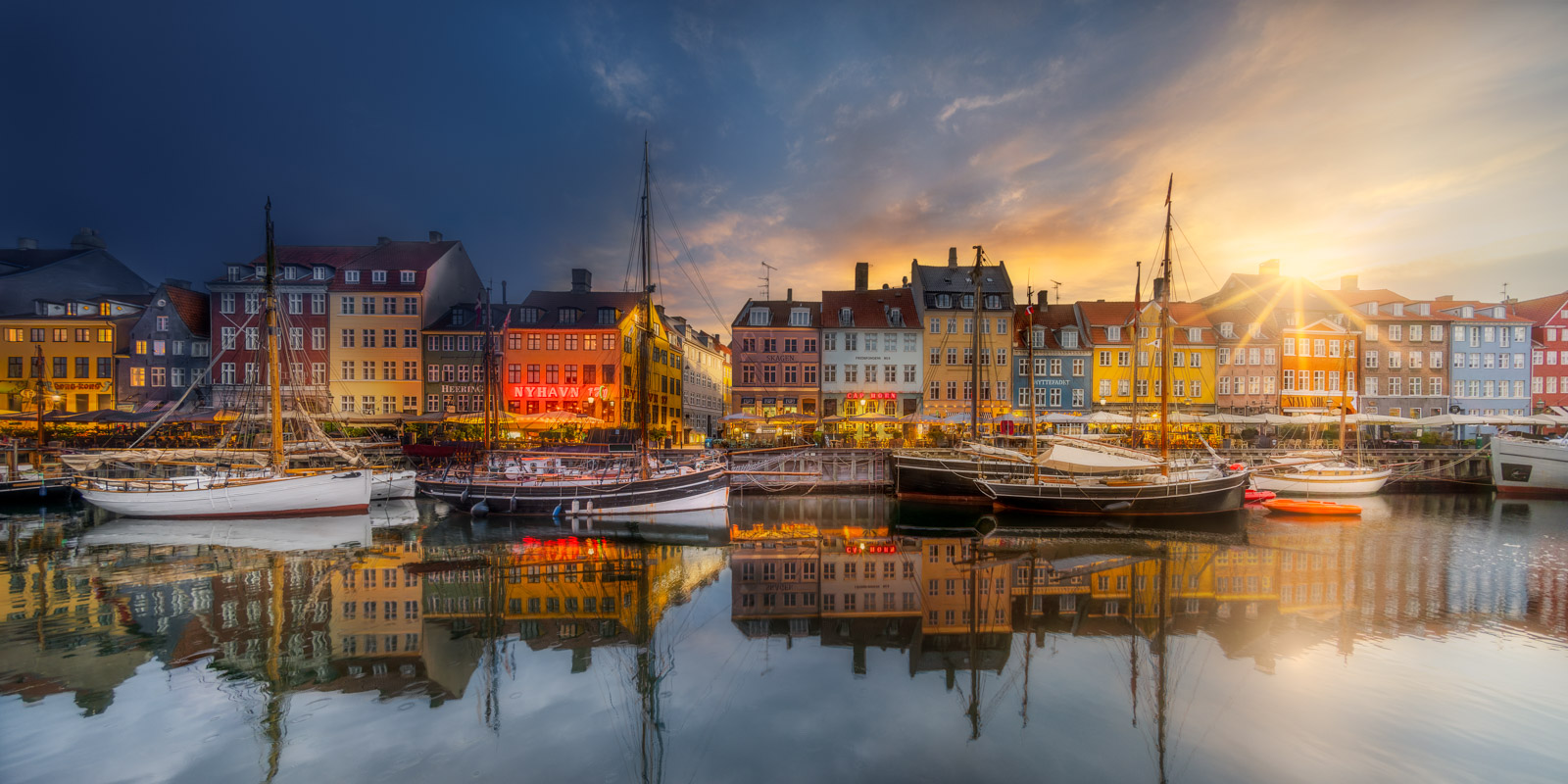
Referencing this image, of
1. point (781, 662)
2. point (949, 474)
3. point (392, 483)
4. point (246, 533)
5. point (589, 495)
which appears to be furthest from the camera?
point (392, 483)

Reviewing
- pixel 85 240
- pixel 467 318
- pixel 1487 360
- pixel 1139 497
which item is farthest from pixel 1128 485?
pixel 85 240

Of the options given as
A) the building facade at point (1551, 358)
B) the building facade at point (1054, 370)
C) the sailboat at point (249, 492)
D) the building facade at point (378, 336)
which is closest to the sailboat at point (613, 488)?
the sailboat at point (249, 492)

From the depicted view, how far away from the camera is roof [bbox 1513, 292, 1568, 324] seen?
51906 millimetres

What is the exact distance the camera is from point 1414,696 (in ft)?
31.2

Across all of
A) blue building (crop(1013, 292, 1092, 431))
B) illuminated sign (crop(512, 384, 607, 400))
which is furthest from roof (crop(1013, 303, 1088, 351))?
illuminated sign (crop(512, 384, 607, 400))

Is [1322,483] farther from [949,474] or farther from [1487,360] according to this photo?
[1487,360]

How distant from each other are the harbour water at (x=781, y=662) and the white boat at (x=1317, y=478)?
1097cm

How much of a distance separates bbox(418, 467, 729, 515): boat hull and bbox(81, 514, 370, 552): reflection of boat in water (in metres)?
3.82

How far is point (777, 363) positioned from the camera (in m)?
48.6

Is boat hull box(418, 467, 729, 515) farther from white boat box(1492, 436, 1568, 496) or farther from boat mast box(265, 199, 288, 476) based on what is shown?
white boat box(1492, 436, 1568, 496)

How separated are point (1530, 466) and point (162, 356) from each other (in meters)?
89.2

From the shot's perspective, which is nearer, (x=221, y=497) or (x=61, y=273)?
(x=221, y=497)

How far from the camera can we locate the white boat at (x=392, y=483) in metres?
31.9

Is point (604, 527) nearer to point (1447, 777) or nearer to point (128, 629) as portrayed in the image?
point (128, 629)
